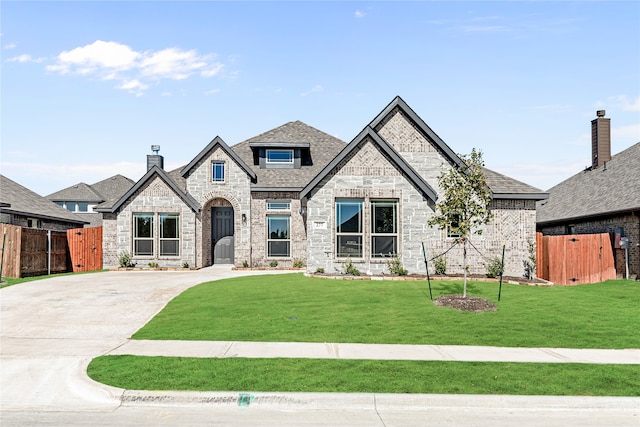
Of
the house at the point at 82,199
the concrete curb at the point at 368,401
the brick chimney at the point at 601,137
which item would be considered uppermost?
the brick chimney at the point at 601,137

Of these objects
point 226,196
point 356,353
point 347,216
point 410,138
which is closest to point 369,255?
point 347,216

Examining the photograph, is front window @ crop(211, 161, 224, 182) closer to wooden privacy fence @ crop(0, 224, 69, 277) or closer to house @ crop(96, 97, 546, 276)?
house @ crop(96, 97, 546, 276)

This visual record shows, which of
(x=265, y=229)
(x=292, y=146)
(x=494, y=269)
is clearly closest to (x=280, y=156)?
(x=292, y=146)

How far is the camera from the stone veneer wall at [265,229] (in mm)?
25547

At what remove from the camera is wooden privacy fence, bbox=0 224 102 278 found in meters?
20.4

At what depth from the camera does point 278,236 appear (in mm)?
25766

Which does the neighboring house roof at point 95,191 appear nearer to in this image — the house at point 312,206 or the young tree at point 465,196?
the house at point 312,206

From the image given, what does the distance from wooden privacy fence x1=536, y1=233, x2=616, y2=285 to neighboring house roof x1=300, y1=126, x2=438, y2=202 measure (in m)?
5.56

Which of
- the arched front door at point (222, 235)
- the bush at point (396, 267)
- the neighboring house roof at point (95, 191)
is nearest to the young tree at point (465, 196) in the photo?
the bush at point (396, 267)

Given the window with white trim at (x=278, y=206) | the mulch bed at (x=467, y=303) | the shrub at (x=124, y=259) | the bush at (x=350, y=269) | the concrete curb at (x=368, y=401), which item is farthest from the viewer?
the window with white trim at (x=278, y=206)

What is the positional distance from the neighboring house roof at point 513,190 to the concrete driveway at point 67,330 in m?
13.7

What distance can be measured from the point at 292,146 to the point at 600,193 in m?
17.8

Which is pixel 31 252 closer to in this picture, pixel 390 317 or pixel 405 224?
pixel 405 224

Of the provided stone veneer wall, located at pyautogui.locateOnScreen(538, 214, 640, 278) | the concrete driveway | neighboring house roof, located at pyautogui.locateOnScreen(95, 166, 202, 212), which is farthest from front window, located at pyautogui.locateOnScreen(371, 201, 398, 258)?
stone veneer wall, located at pyautogui.locateOnScreen(538, 214, 640, 278)
